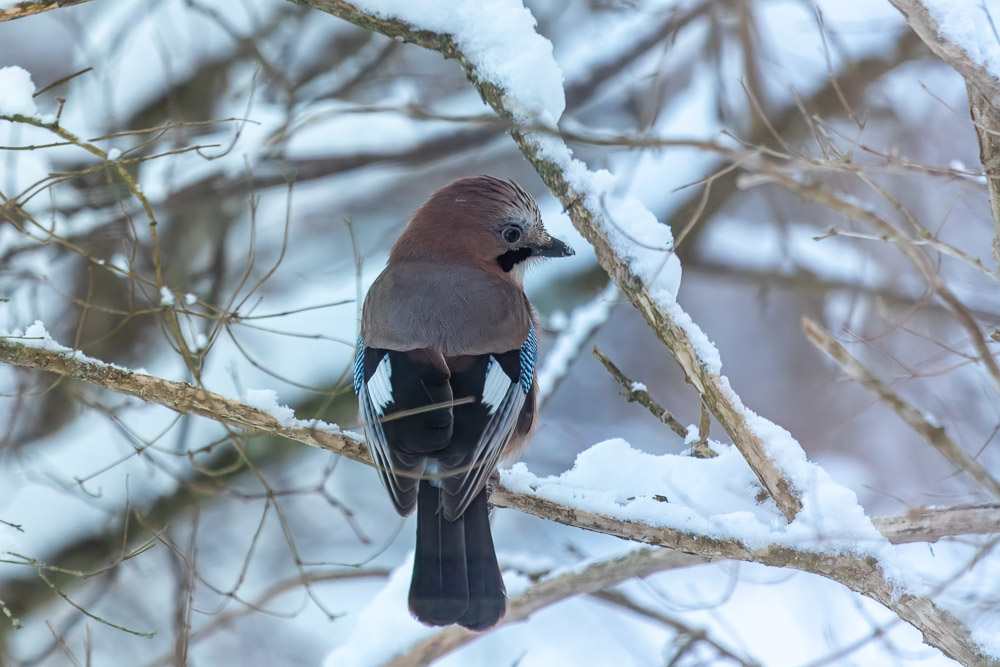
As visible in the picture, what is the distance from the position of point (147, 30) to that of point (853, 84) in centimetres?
487

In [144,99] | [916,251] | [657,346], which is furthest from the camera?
[657,346]

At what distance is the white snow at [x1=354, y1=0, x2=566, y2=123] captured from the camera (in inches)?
144

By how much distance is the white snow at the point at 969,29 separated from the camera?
2633mm

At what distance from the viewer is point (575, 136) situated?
6.61 feet

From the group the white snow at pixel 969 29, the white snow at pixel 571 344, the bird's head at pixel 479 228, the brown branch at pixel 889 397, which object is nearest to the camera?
the brown branch at pixel 889 397

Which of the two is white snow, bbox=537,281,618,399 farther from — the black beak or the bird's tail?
the bird's tail

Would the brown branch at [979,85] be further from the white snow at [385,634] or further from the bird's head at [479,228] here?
the white snow at [385,634]

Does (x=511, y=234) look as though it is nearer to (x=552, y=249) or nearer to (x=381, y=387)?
(x=552, y=249)

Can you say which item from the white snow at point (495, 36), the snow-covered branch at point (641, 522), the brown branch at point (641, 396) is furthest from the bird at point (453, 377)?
the white snow at point (495, 36)

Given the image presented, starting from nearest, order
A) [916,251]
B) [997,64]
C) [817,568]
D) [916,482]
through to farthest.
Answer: [916,251] → [997,64] → [817,568] → [916,482]

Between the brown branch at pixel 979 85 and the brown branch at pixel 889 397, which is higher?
the brown branch at pixel 979 85

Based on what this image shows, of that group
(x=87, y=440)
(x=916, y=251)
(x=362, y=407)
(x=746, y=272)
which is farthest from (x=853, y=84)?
(x=87, y=440)

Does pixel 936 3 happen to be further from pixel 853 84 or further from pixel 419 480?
pixel 853 84

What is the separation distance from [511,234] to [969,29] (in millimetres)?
2259
